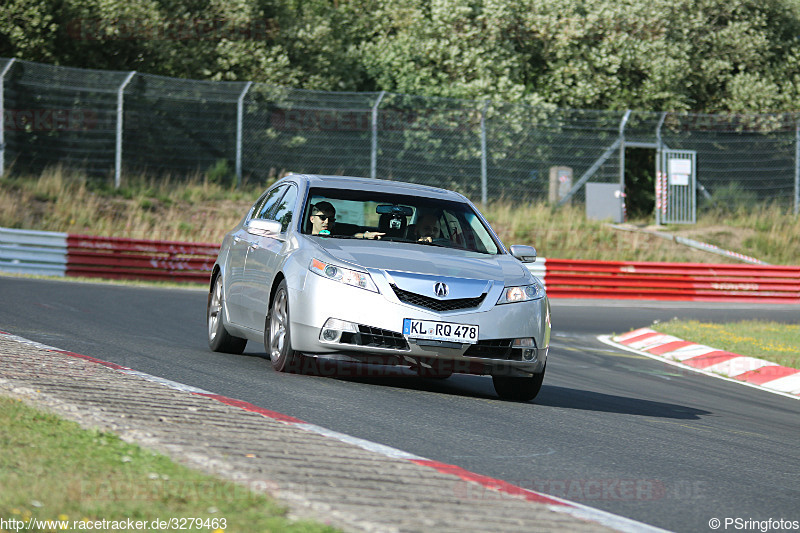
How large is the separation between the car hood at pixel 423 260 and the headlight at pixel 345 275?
9cm

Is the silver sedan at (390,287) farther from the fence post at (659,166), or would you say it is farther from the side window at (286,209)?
A: the fence post at (659,166)

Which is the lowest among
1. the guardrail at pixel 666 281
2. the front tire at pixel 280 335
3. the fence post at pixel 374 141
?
the guardrail at pixel 666 281

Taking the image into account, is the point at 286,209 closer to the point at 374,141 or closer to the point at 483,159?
the point at 374,141

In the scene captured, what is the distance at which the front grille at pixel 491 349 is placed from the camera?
7887mm

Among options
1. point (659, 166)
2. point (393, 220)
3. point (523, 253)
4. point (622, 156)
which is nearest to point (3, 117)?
point (622, 156)

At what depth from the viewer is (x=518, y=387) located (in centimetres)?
863

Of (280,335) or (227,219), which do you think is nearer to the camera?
(280,335)

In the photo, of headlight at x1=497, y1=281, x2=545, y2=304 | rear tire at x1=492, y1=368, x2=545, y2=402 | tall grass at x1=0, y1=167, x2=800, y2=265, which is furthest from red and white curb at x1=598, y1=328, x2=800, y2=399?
tall grass at x1=0, y1=167, x2=800, y2=265

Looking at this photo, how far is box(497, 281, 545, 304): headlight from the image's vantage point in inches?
317

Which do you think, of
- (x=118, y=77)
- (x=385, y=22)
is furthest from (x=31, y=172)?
(x=385, y=22)

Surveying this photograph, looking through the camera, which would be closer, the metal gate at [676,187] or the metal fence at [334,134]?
the metal fence at [334,134]

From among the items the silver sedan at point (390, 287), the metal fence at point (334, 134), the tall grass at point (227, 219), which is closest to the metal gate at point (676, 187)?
the tall grass at point (227, 219)

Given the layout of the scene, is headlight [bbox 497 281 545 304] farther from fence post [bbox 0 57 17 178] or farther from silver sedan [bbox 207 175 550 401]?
fence post [bbox 0 57 17 178]

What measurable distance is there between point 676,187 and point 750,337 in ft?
54.3
